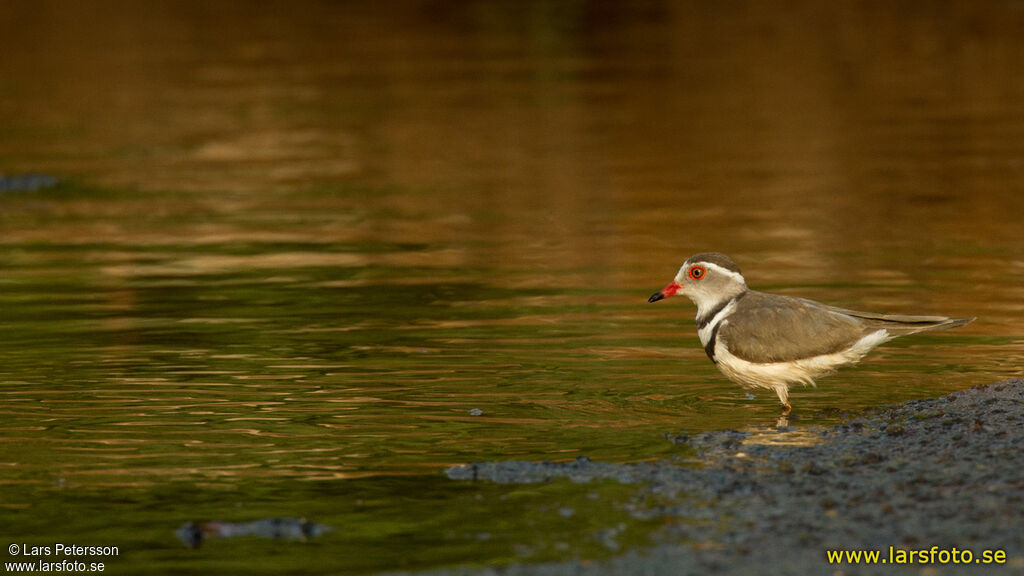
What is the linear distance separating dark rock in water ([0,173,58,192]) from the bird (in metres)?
13.2

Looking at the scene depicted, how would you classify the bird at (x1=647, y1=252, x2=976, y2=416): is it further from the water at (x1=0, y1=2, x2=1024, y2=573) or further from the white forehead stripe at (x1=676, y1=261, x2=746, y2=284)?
the water at (x1=0, y1=2, x2=1024, y2=573)

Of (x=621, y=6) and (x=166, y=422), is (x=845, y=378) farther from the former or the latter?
(x=621, y=6)

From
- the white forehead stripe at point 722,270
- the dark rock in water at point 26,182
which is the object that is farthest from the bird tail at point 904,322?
the dark rock in water at point 26,182

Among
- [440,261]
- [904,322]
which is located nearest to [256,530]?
[904,322]

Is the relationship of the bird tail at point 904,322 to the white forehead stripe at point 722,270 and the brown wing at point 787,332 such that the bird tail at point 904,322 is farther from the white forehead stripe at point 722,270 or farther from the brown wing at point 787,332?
the white forehead stripe at point 722,270

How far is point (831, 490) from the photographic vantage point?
26.3ft

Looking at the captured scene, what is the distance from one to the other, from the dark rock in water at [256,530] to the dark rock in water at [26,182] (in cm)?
1404

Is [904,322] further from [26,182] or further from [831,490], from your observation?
[26,182]

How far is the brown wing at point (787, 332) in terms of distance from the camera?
9.97 m

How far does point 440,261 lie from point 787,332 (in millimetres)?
6401

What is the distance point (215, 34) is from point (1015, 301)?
105 feet

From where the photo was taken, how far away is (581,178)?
2105 cm

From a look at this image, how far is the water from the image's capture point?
8.76m

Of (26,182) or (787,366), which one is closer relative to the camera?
(787,366)
